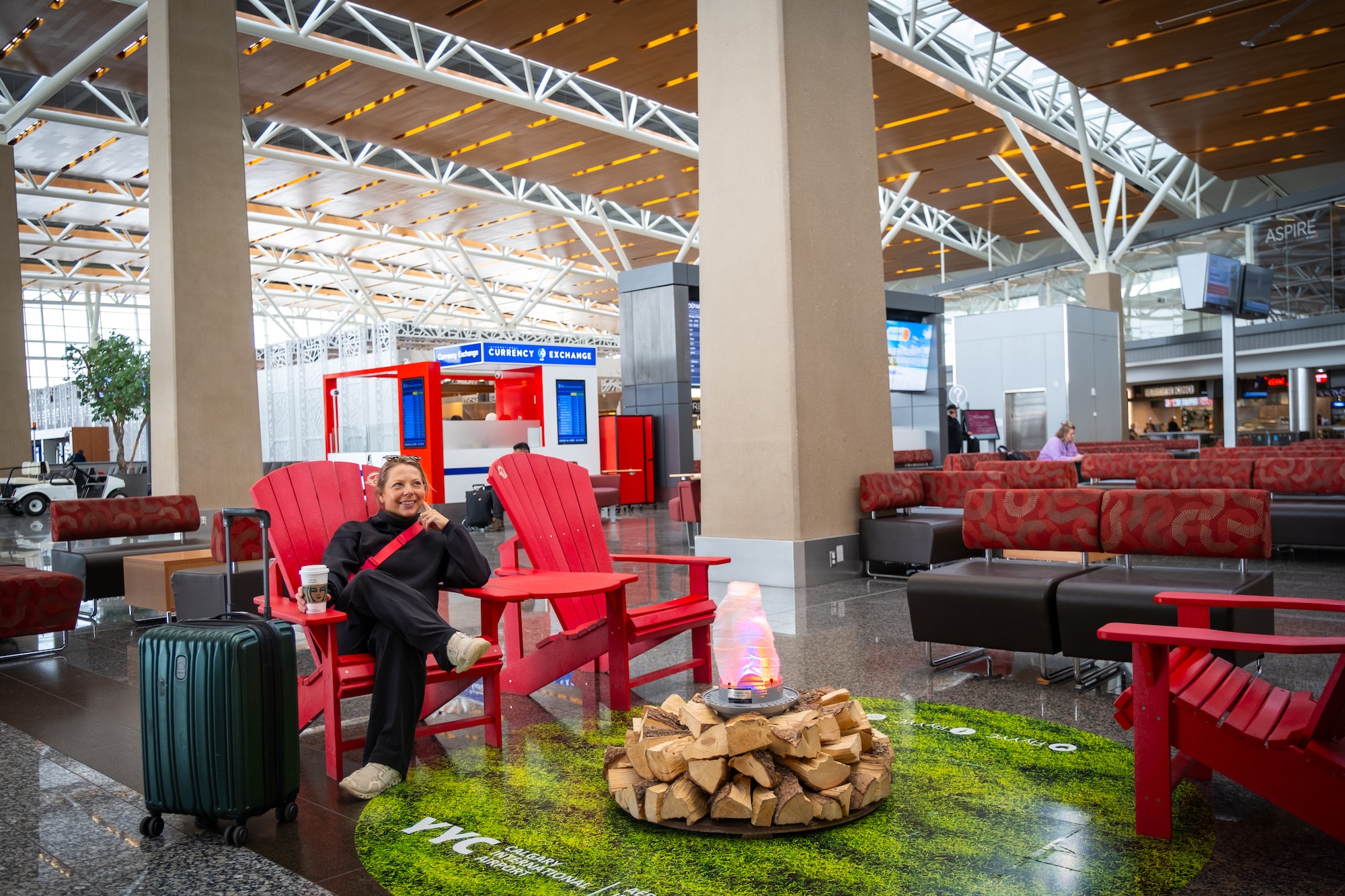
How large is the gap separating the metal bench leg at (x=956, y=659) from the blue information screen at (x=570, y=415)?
12262 mm

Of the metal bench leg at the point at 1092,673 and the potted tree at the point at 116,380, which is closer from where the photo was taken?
the metal bench leg at the point at 1092,673

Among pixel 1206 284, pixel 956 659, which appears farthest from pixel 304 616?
pixel 1206 284

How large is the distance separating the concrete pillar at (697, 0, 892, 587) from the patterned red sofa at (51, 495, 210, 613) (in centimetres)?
404

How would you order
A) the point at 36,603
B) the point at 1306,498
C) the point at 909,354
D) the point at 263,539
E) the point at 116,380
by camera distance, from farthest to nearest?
1. the point at 116,380
2. the point at 909,354
3. the point at 1306,498
4. the point at 36,603
5. the point at 263,539

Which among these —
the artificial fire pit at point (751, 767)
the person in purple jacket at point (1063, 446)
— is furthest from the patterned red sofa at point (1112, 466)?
the artificial fire pit at point (751, 767)

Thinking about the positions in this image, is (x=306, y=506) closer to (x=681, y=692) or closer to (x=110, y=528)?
(x=681, y=692)

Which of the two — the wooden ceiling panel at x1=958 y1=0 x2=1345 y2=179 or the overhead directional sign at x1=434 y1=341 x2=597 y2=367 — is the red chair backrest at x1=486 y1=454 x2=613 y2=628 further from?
Answer: the overhead directional sign at x1=434 y1=341 x2=597 y2=367

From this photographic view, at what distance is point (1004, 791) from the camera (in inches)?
118

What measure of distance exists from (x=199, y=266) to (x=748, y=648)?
26.9ft

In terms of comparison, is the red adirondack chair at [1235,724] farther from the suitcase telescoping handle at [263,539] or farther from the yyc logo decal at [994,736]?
the suitcase telescoping handle at [263,539]

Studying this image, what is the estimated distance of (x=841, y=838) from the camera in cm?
268

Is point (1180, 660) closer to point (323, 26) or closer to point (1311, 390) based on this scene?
point (323, 26)

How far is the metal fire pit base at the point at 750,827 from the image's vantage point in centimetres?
270

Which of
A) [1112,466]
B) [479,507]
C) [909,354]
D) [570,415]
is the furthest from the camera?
[909,354]
